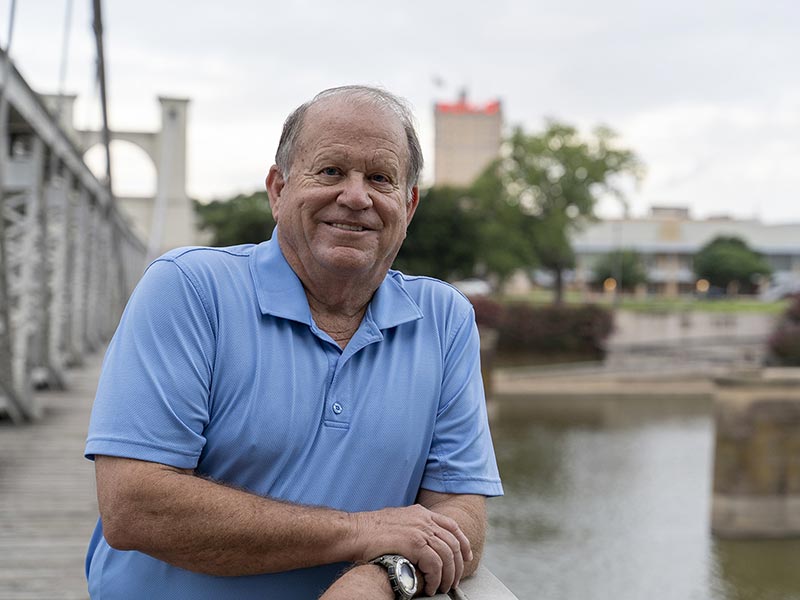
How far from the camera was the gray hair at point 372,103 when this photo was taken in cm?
185

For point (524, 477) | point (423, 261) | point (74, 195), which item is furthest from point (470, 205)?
point (74, 195)

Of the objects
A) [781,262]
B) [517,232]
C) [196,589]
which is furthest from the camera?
[781,262]

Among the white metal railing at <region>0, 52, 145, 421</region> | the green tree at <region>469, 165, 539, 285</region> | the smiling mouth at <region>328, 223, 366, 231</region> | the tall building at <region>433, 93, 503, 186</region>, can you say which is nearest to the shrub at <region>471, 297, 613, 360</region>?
the green tree at <region>469, 165, 539, 285</region>

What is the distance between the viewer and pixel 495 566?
11859 millimetres

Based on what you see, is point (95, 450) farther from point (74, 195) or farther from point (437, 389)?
point (74, 195)

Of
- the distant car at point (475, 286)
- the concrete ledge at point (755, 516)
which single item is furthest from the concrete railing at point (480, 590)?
the distant car at point (475, 286)

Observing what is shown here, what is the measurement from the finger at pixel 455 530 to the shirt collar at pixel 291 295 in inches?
13.8

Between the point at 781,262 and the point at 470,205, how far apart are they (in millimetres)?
37948

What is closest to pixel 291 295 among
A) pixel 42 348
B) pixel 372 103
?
pixel 372 103

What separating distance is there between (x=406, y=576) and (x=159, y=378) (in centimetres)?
50

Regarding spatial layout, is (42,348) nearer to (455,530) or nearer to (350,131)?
(350,131)

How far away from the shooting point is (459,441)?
6.14ft

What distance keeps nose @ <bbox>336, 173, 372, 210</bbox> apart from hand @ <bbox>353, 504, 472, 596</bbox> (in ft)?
1.76

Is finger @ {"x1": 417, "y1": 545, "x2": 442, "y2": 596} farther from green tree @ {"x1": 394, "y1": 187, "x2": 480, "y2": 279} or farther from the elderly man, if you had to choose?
green tree @ {"x1": 394, "y1": 187, "x2": 480, "y2": 279}
